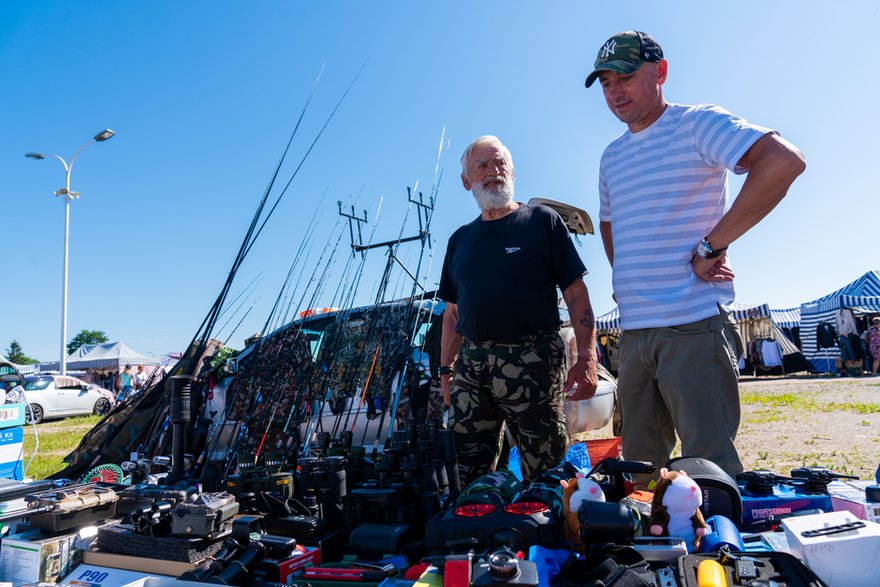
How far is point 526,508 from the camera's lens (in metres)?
1.47

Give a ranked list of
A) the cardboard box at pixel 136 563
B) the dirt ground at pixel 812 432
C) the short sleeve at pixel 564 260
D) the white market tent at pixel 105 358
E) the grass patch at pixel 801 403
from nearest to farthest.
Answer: the cardboard box at pixel 136 563 → the short sleeve at pixel 564 260 → the dirt ground at pixel 812 432 → the grass patch at pixel 801 403 → the white market tent at pixel 105 358

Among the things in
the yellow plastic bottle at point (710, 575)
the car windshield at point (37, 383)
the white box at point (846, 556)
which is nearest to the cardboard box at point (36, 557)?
the yellow plastic bottle at point (710, 575)

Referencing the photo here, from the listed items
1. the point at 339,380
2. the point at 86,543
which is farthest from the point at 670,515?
the point at 339,380

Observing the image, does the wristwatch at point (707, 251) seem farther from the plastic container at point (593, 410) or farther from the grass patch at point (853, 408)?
the grass patch at point (853, 408)

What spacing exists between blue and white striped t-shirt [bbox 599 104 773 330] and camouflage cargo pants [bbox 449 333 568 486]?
1.58 feet

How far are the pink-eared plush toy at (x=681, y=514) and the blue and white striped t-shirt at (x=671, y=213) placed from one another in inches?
31.7

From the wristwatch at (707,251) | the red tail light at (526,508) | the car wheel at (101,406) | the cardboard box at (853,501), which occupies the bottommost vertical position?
the car wheel at (101,406)

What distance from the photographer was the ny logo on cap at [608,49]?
2.03 meters

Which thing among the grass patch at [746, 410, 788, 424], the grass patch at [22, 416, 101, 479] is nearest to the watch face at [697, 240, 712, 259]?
the grass patch at [22, 416, 101, 479]

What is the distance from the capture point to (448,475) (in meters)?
2.24

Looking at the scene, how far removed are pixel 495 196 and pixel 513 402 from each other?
0.95 meters

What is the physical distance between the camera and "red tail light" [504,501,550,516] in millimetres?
1452

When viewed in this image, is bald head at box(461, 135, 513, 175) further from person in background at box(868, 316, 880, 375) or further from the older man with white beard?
person in background at box(868, 316, 880, 375)

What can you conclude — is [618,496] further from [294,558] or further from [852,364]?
[852,364]
